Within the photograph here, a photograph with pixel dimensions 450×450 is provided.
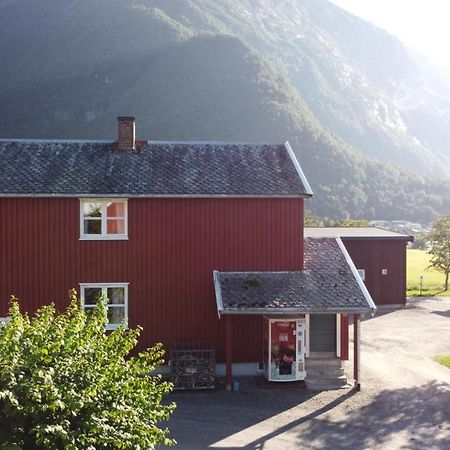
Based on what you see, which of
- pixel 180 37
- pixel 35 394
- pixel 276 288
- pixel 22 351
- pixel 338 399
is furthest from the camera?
pixel 180 37

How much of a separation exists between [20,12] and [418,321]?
17241 cm

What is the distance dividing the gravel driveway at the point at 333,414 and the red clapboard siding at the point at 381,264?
12.4 metres

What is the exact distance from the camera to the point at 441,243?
154 feet

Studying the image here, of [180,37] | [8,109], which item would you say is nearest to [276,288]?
[8,109]

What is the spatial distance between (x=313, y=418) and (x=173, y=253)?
770 centimetres

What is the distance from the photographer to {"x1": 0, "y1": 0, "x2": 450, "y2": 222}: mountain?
108938mm

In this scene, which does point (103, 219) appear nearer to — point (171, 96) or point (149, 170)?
point (149, 170)

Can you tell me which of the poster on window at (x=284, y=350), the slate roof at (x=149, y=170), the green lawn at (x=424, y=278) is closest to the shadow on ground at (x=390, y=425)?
the poster on window at (x=284, y=350)

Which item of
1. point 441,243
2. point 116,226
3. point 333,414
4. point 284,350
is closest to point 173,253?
point 116,226

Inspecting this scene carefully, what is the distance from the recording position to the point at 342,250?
78.9 feet

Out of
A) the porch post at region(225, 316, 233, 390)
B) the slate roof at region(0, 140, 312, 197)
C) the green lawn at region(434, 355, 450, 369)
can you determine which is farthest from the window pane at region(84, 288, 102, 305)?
the green lawn at region(434, 355, 450, 369)

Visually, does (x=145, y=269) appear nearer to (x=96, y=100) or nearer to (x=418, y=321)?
(x=418, y=321)

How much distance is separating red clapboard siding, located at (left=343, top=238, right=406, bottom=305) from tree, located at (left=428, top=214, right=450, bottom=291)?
398 inches

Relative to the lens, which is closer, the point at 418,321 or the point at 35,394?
the point at 35,394
